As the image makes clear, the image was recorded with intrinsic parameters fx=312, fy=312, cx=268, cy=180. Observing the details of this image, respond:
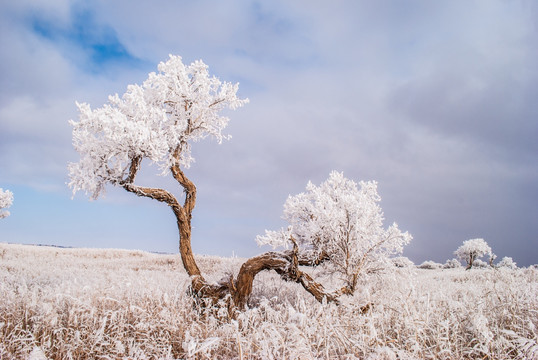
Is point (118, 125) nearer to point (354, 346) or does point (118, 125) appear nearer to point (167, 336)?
point (167, 336)

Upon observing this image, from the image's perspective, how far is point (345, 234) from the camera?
34.6 ft

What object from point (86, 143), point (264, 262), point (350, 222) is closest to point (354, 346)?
point (264, 262)

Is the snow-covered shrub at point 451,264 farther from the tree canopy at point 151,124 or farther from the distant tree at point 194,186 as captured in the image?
the tree canopy at point 151,124

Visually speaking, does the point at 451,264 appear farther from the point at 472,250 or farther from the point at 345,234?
the point at 345,234

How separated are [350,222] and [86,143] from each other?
27.4 feet

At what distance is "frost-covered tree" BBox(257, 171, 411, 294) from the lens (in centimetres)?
1023

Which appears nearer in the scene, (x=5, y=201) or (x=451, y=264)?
(x=5, y=201)

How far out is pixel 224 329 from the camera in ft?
18.2

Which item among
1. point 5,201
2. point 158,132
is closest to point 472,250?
point 158,132

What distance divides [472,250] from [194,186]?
2343 inches

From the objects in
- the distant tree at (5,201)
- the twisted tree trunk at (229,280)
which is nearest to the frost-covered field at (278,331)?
the twisted tree trunk at (229,280)

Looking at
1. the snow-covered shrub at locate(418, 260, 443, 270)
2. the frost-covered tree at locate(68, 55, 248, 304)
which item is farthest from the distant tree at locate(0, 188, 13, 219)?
the snow-covered shrub at locate(418, 260, 443, 270)

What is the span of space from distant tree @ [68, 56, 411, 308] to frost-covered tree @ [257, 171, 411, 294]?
33mm

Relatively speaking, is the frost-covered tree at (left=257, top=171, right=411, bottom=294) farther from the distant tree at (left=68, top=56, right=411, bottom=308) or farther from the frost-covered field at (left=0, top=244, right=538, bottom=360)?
the frost-covered field at (left=0, top=244, right=538, bottom=360)
